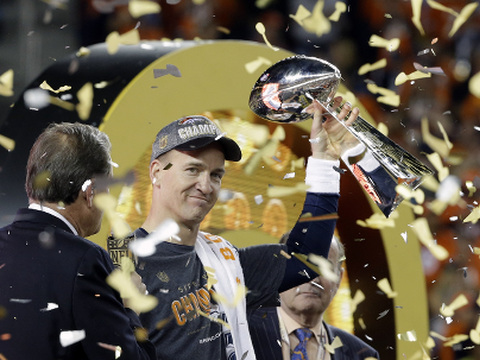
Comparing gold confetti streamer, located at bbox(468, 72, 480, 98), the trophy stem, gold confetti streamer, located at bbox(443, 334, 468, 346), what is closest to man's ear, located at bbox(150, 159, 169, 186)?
the trophy stem

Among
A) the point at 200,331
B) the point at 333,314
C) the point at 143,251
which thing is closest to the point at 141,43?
the point at 143,251

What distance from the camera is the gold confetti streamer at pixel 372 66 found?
14.5 ft

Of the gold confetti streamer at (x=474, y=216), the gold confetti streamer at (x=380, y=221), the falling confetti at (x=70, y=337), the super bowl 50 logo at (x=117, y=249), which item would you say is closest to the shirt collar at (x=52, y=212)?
the super bowl 50 logo at (x=117, y=249)

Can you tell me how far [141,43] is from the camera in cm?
342

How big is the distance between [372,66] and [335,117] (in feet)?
6.52

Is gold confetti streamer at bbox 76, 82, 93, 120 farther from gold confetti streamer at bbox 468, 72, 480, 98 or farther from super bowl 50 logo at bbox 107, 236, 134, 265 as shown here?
gold confetti streamer at bbox 468, 72, 480, 98

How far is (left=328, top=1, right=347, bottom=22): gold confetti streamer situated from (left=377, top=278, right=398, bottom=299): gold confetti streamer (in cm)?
163

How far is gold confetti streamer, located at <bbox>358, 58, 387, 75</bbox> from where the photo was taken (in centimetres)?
442

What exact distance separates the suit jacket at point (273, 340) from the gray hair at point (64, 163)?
1.33 meters

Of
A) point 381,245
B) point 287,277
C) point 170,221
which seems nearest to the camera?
point 170,221

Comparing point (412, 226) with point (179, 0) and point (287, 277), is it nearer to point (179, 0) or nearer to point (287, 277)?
point (287, 277)

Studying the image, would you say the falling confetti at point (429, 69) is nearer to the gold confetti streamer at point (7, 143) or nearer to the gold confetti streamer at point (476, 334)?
the gold confetti streamer at point (476, 334)

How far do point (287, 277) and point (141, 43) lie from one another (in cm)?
136

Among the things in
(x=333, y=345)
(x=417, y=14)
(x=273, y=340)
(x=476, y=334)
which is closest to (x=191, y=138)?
(x=273, y=340)
